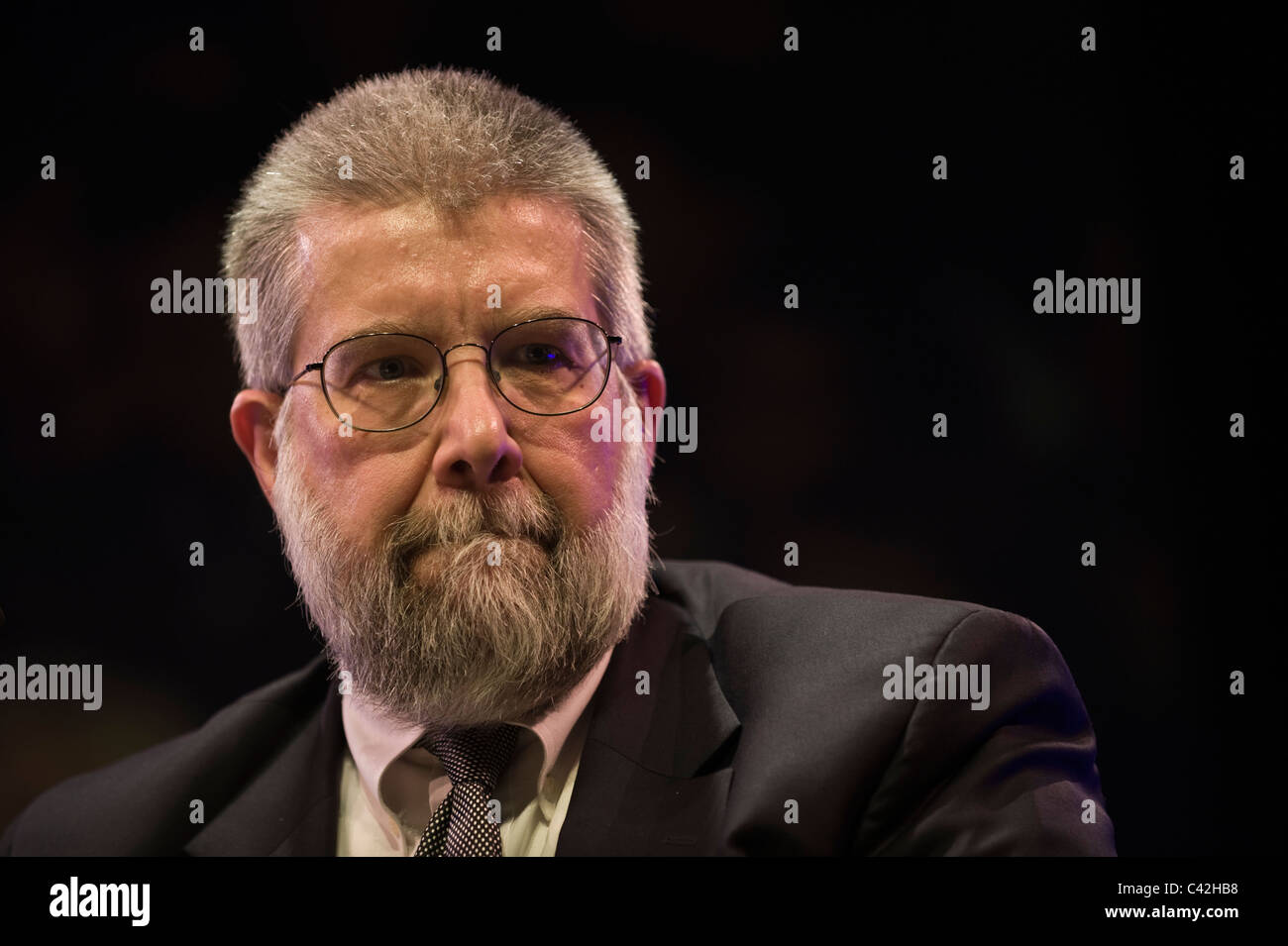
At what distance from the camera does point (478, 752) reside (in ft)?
6.90

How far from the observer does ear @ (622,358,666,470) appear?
233 cm

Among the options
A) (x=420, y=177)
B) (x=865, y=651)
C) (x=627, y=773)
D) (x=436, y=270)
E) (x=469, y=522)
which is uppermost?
(x=420, y=177)

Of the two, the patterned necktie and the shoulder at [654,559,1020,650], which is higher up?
the shoulder at [654,559,1020,650]

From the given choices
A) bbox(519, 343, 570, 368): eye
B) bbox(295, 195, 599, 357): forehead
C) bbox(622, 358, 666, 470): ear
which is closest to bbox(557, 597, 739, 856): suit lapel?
bbox(622, 358, 666, 470): ear

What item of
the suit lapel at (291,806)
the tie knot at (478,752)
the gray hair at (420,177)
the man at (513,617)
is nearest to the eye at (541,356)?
the man at (513,617)

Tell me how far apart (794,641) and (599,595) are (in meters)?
0.36

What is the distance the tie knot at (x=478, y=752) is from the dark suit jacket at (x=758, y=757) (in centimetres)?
17

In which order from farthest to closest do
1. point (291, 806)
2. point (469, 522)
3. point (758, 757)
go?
1. point (291, 806)
2. point (469, 522)
3. point (758, 757)

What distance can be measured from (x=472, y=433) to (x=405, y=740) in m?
0.62

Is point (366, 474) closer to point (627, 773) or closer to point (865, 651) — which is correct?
point (627, 773)

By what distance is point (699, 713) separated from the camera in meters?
2.07

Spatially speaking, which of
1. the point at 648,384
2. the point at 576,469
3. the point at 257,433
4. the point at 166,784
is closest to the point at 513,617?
the point at 576,469

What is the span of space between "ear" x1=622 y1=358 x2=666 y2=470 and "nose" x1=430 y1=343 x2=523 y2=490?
0.37 metres

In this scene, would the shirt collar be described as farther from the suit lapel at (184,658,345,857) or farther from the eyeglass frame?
the eyeglass frame
